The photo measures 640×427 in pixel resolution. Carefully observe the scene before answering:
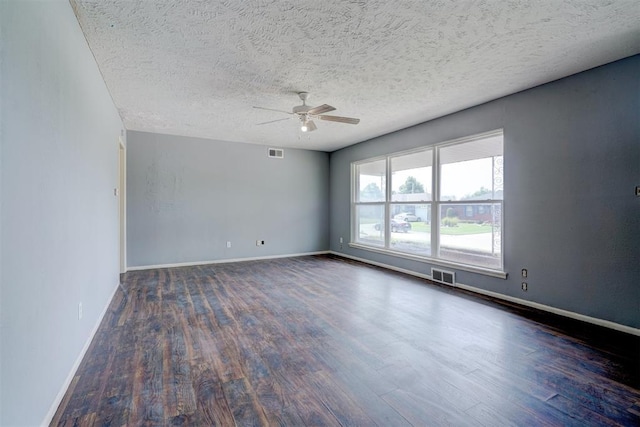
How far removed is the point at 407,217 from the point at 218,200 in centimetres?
399

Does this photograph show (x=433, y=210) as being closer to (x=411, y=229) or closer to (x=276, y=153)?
(x=411, y=229)

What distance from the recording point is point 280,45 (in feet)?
8.97

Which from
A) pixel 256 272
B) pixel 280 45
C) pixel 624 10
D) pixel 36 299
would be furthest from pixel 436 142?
pixel 36 299

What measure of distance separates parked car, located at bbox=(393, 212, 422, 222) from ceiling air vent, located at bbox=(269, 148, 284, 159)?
3.10 m

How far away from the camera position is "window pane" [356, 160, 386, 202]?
20.8 feet

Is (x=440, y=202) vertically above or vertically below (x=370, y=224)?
above

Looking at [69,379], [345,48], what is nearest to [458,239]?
[345,48]

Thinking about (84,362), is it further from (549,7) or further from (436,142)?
(436,142)

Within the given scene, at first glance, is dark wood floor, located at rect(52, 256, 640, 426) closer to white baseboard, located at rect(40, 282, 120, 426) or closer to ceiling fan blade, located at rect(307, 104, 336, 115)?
white baseboard, located at rect(40, 282, 120, 426)

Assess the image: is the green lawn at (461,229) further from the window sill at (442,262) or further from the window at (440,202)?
the window sill at (442,262)

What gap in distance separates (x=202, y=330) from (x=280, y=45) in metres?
2.83

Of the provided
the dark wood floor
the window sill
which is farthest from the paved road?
the dark wood floor

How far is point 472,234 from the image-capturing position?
447 centimetres

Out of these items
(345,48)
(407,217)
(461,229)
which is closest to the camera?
(345,48)
